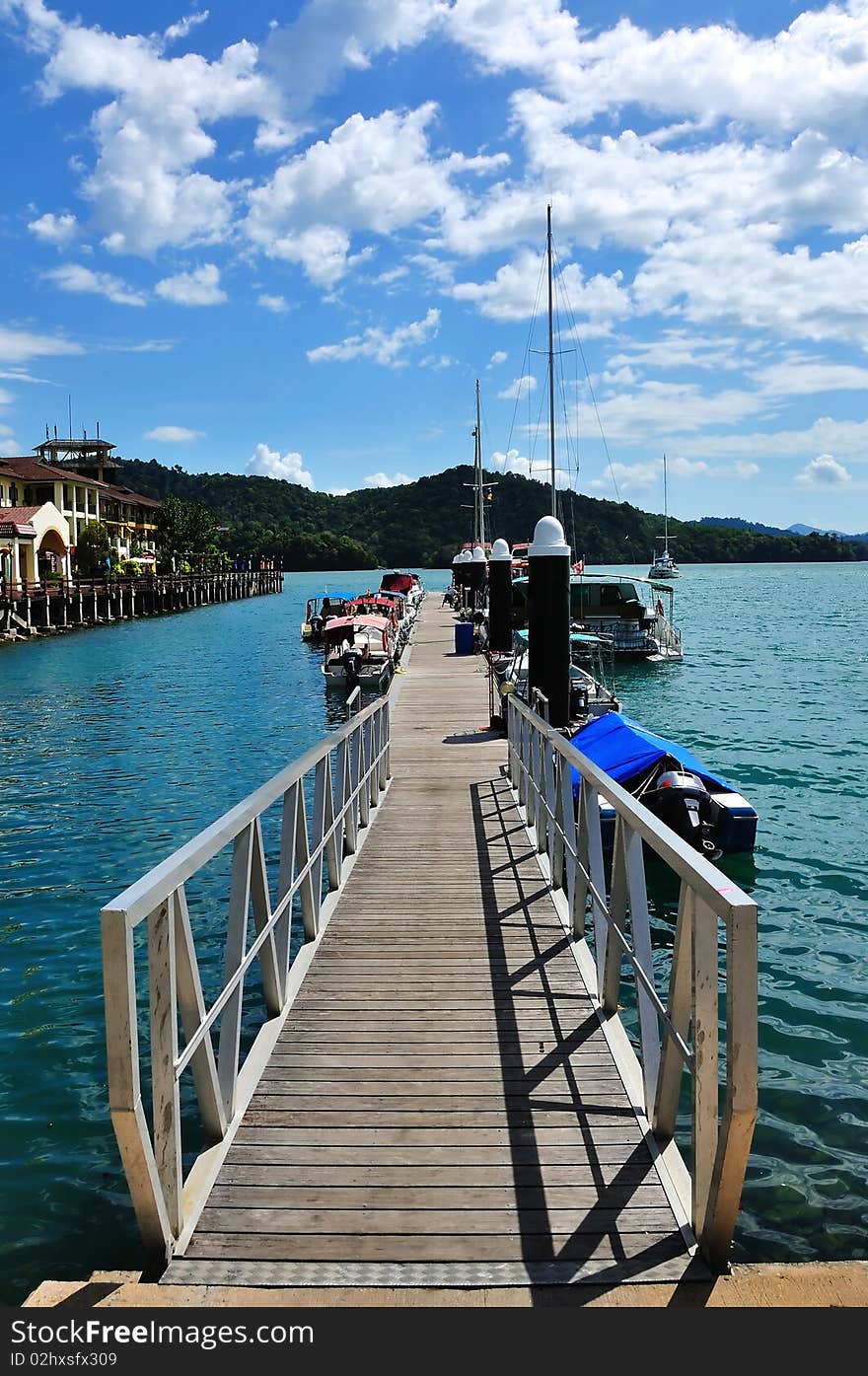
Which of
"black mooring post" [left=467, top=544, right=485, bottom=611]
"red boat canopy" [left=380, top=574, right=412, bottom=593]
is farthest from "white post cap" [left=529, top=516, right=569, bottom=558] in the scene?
"red boat canopy" [left=380, top=574, right=412, bottom=593]

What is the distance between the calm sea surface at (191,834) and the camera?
5301 millimetres

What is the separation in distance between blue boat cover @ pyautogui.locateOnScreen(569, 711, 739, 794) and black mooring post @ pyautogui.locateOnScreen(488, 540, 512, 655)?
36.8 feet

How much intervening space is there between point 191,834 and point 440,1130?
10.00 metres

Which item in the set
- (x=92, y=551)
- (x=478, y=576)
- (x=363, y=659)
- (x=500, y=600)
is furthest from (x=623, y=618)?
(x=92, y=551)

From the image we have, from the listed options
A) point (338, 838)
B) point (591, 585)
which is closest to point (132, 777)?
point (338, 838)

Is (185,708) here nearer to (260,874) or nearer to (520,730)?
(520,730)

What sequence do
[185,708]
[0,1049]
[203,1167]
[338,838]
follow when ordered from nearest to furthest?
1. [203,1167]
2. [0,1049]
3. [338,838]
4. [185,708]

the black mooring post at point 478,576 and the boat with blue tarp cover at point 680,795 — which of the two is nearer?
the boat with blue tarp cover at point 680,795

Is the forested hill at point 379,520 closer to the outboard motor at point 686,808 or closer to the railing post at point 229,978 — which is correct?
the outboard motor at point 686,808

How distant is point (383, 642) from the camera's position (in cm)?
3077

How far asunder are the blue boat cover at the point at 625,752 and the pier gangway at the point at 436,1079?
14.1 ft

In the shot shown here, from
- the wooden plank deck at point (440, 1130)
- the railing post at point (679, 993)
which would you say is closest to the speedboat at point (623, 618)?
the wooden plank deck at point (440, 1130)

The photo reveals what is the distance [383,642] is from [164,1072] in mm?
27627

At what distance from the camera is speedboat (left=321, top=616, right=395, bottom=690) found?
28125mm
